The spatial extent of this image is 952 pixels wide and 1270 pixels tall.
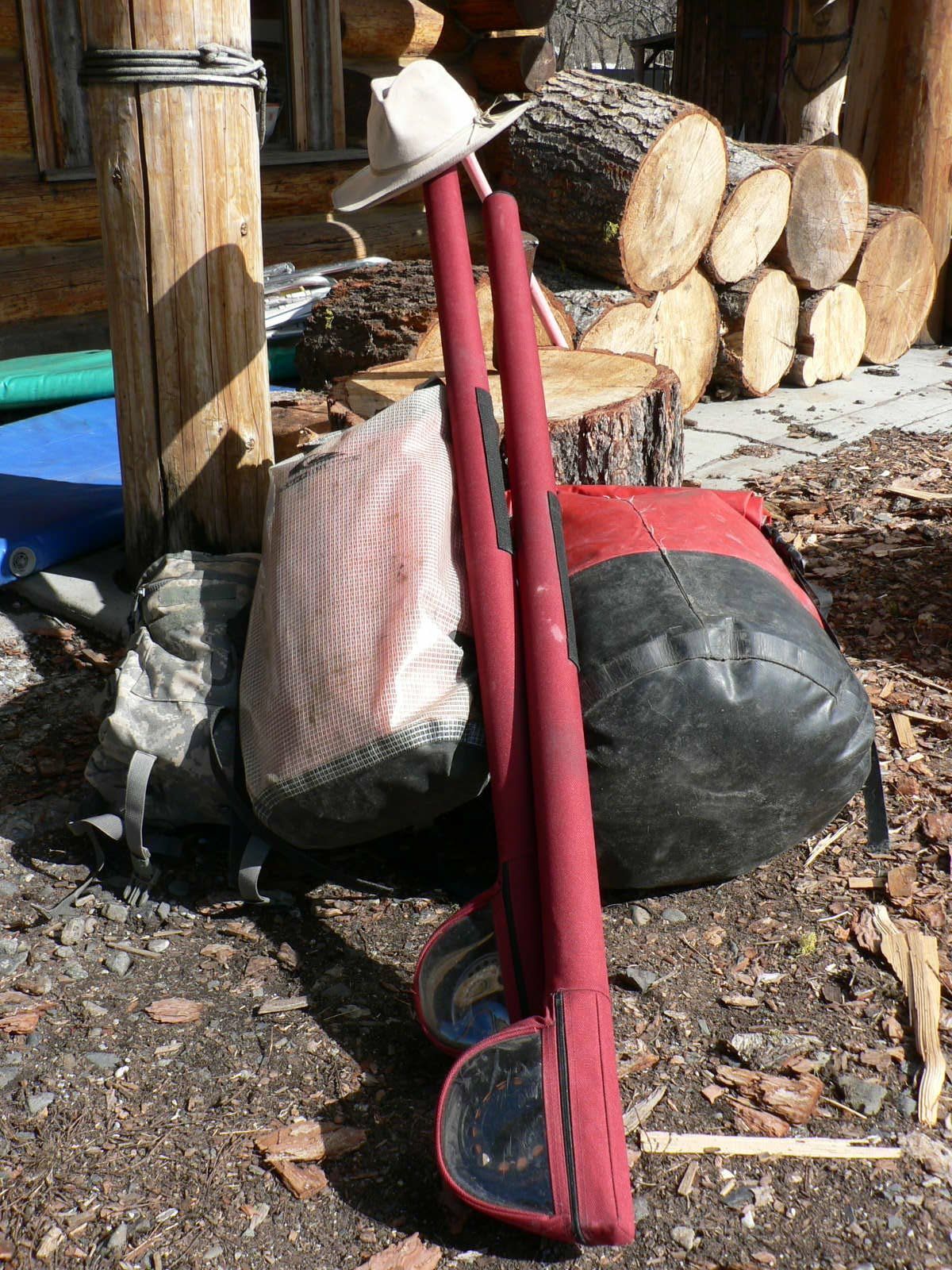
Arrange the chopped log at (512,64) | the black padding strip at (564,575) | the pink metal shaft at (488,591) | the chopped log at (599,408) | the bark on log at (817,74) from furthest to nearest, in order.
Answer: the bark on log at (817,74), the chopped log at (512,64), the chopped log at (599,408), the black padding strip at (564,575), the pink metal shaft at (488,591)

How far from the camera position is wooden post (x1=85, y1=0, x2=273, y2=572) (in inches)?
104

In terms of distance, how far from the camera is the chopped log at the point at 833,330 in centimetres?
611

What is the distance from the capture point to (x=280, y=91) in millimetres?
5914

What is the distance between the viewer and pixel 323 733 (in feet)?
6.72

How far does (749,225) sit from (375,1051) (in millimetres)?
4718

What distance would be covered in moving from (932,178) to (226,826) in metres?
6.31

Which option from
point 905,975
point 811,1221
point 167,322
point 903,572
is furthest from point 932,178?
point 811,1221

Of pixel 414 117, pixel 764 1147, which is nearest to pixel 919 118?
pixel 414 117

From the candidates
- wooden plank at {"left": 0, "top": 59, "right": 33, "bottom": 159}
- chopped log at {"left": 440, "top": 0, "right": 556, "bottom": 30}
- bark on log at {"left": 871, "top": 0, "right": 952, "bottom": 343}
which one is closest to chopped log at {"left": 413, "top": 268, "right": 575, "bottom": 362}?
chopped log at {"left": 440, "top": 0, "right": 556, "bottom": 30}

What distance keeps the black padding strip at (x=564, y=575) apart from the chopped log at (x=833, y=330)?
173 inches

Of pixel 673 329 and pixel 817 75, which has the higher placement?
pixel 817 75

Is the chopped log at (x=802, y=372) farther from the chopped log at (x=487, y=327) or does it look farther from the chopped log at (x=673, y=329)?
the chopped log at (x=487, y=327)

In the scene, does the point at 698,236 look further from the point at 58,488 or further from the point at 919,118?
the point at 58,488

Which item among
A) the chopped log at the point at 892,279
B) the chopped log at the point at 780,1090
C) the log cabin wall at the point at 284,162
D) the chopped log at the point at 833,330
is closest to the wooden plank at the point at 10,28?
the log cabin wall at the point at 284,162
